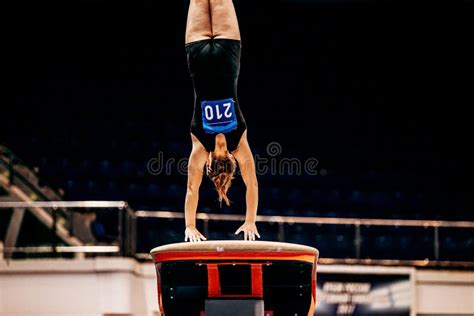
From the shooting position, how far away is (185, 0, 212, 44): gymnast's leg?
545 centimetres

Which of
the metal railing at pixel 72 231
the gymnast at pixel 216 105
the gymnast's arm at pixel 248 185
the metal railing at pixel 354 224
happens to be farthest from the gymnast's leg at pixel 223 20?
the metal railing at pixel 354 224

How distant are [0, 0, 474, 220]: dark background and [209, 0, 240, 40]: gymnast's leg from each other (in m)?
5.20

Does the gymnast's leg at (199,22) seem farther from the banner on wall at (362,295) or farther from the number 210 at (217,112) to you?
the banner on wall at (362,295)

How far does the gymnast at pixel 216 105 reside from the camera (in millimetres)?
5332

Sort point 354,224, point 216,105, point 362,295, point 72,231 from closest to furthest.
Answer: point 216,105 → point 72,231 → point 362,295 → point 354,224

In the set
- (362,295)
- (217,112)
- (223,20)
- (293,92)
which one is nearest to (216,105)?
(217,112)

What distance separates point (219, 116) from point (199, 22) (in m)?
0.63

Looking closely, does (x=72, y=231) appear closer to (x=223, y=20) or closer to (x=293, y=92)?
(x=223, y=20)

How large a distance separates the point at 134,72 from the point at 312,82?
2464 millimetres

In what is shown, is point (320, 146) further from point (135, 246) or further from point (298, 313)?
point (298, 313)

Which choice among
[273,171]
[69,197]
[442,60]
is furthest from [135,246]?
[442,60]

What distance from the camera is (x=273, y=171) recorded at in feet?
34.9

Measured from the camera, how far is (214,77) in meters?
5.33

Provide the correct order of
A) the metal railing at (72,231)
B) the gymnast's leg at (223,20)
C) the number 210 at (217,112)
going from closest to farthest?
the number 210 at (217,112)
the gymnast's leg at (223,20)
the metal railing at (72,231)
